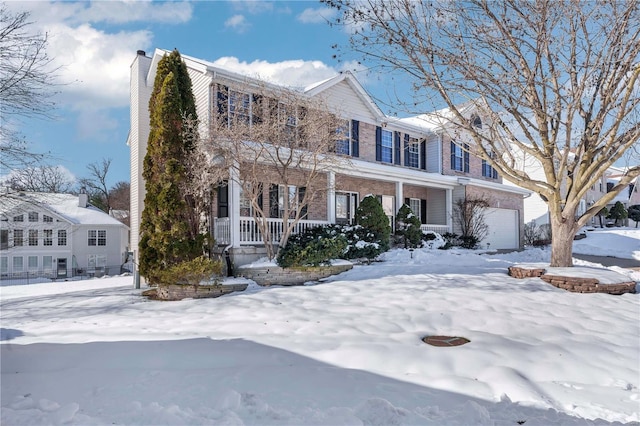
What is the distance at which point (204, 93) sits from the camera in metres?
13.7

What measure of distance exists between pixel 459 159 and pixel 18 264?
1377 inches

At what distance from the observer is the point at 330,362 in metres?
4.37

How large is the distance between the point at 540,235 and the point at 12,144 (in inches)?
1041

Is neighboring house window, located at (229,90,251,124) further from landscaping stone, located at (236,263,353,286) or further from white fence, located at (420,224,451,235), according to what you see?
white fence, located at (420,224,451,235)

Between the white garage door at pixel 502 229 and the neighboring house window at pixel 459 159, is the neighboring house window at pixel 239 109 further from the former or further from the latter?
the white garage door at pixel 502 229

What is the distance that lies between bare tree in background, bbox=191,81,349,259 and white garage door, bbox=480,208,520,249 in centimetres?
1123

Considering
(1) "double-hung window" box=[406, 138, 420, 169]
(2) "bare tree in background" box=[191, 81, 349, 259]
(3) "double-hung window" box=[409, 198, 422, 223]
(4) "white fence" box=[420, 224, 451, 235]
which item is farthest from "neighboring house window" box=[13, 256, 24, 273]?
(4) "white fence" box=[420, 224, 451, 235]

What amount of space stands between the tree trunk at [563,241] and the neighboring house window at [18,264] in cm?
3827

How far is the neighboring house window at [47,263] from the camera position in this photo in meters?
33.8

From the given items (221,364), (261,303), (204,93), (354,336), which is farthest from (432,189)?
(221,364)

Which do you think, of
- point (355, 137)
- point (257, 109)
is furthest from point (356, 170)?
point (257, 109)

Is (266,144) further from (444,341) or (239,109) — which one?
(444,341)

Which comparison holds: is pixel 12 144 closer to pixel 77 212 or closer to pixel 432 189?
pixel 432 189

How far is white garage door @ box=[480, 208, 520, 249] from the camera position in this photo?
20.2 meters
